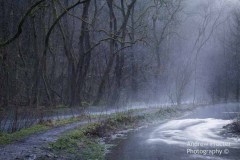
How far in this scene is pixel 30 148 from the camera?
48.2ft

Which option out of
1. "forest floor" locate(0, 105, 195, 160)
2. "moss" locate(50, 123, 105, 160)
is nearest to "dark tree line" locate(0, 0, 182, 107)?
"forest floor" locate(0, 105, 195, 160)

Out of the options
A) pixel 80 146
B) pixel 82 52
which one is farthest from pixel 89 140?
pixel 82 52

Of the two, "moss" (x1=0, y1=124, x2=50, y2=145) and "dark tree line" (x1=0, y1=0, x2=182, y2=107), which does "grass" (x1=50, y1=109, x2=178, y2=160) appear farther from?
"dark tree line" (x1=0, y1=0, x2=182, y2=107)

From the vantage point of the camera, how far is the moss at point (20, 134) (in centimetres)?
1603

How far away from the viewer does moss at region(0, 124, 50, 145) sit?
52.6ft

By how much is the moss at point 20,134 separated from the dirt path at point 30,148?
405 mm

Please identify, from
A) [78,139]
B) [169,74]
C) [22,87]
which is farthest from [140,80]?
[78,139]

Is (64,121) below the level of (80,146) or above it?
above

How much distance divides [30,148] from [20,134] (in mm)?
3227

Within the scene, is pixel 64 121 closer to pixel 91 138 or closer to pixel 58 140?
pixel 91 138

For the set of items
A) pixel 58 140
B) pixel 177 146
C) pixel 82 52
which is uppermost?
pixel 82 52

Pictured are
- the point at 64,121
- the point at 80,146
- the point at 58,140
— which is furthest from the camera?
the point at 64,121

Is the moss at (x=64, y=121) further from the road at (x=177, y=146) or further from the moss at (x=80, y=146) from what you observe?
the road at (x=177, y=146)

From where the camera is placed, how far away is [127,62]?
154ft
